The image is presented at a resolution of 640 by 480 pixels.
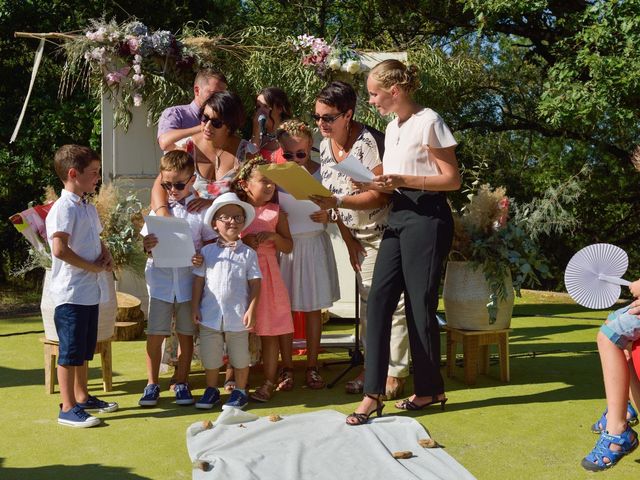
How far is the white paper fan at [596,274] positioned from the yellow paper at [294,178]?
1354mm

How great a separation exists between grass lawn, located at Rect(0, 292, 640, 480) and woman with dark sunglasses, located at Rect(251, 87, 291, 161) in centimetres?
149

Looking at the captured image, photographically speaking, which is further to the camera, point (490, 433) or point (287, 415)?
point (287, 415)

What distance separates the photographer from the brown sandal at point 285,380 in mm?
5117

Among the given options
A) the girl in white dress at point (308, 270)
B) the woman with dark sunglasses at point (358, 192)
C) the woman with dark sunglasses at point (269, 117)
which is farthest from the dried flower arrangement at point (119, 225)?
the woman with dark sunglasses at point (358, 192)

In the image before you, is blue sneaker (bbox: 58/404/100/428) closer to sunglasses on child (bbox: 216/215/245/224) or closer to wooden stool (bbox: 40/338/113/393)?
wooden stool (bbox: 40/338/113/393)

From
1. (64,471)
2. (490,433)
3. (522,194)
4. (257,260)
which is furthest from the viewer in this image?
(522,194)

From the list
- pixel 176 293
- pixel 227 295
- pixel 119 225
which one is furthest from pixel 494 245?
pixel 119 225

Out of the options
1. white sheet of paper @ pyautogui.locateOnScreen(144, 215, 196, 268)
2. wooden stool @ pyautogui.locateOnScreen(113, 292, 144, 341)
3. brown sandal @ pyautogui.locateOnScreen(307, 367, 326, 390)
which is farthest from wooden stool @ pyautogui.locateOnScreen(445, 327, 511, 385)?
wooden stool @ pyautogui.locateOnScreen(113, 292, 144, 341)

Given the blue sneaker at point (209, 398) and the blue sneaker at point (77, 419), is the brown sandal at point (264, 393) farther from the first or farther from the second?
the blue sneaker at point (77, 419)

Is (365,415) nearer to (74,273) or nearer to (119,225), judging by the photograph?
(74,273)

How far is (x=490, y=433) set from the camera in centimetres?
422

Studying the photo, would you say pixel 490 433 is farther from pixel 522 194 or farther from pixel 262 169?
pixel 522 194

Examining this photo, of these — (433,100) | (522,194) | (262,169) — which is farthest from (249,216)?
(522,194)

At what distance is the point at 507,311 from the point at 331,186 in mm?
1365
